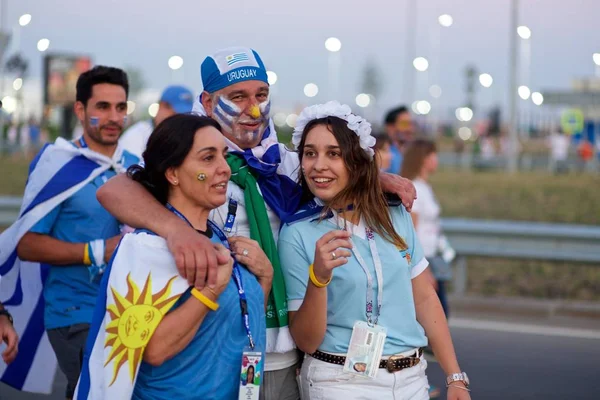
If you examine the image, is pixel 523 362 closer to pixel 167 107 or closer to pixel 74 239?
pixel 167 107

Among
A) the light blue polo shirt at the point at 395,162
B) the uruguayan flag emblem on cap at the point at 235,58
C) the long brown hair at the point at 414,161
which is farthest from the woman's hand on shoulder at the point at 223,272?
the light blue polo shirt at the point at 395,162

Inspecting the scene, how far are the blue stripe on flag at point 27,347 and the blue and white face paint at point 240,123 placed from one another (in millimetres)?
2130

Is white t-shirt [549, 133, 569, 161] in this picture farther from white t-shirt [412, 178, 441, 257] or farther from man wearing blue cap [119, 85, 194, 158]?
man wearing blue cap [119, 85, 194, 158]

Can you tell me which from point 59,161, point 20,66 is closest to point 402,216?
point 59,161

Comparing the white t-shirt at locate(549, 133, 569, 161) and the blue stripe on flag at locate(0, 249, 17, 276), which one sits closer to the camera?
the blue stripe on flag at locate(0, 249, 17, 276)

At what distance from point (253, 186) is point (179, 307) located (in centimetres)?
77

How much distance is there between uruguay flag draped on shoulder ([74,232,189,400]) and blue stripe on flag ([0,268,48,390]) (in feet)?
7.98

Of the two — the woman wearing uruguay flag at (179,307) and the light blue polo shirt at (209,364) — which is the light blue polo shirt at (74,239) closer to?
the woman wearing uruguay flag at (179,307)

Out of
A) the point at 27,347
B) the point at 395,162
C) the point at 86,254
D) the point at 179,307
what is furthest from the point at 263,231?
the point at 395,162

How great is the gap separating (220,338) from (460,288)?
8.27m

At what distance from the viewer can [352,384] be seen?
3670mm

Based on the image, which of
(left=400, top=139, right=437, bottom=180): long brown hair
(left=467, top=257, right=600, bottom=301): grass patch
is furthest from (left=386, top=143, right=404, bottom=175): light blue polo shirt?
(left=467, top=257, right=600, bottom=301): grass patch

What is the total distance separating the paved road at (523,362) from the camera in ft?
24.8

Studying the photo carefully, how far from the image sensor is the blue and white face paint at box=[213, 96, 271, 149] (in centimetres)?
391
